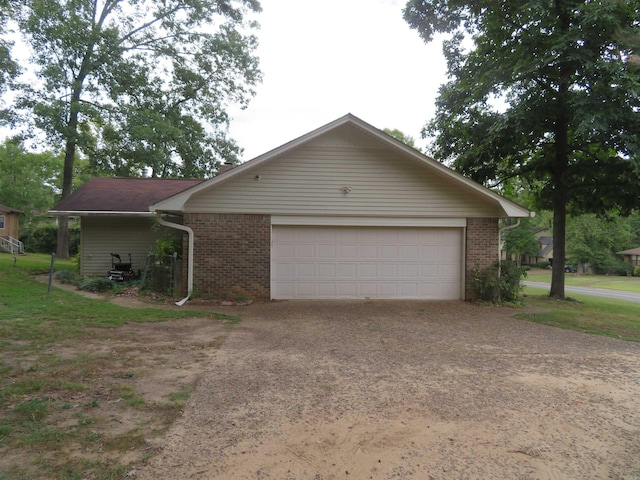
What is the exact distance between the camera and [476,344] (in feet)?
22.0

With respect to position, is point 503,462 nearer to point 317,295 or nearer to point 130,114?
point 317,295

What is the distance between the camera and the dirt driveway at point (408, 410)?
2971mm

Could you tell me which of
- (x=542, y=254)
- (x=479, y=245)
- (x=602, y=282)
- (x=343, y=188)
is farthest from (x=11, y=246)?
(x=542, y=254)

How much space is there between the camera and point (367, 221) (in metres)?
10.9

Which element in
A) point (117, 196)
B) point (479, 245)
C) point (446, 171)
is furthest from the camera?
point (117, 196)

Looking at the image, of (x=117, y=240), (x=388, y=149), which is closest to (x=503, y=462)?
(x=388, y=149)

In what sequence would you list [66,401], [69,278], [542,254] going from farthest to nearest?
[542,254]
[69,278]
[66,401]

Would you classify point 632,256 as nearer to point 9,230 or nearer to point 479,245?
point 479,245

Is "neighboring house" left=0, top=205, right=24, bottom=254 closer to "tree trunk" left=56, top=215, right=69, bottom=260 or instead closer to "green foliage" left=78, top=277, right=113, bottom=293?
"tree trunk" left=56, top=215, right=69, bottom=260

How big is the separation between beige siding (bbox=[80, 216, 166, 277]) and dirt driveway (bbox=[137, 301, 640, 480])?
31.3 feet

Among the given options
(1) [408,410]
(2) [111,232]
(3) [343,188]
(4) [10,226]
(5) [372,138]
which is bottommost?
(1) [408,410]

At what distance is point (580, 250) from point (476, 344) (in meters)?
50.5

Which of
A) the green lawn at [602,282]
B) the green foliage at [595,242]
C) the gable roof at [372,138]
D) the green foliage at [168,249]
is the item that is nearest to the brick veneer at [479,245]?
the gable roof at [372,138]

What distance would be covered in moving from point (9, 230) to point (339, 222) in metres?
31.5
